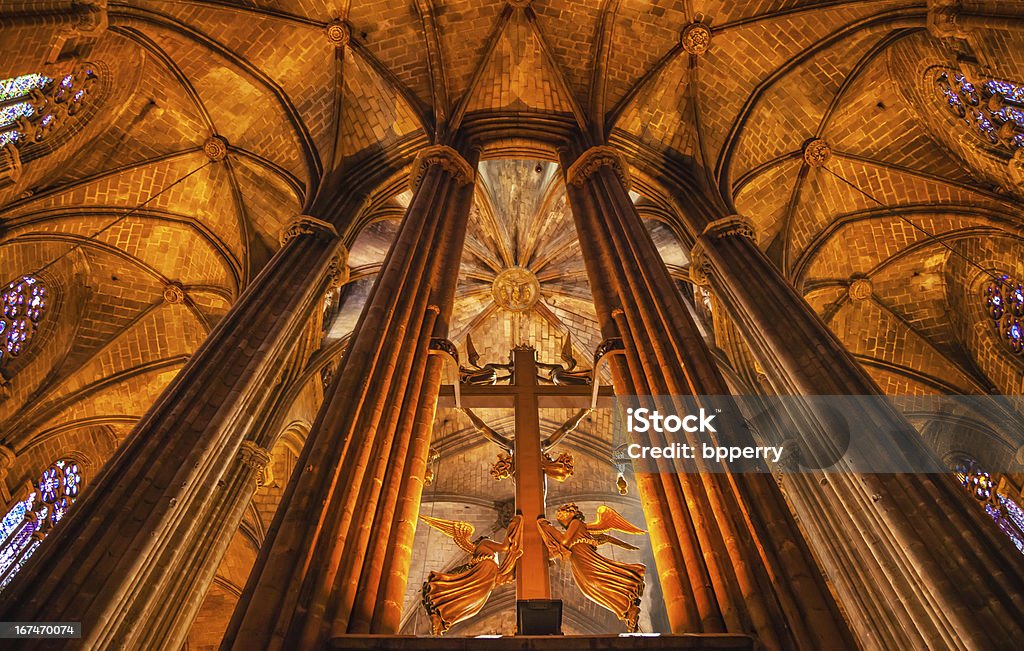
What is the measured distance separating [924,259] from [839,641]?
434 inches

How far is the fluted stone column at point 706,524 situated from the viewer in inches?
171

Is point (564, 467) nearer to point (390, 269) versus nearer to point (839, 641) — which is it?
point (839, 641)

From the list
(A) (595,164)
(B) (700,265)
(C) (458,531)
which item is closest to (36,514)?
(C) (458,531)

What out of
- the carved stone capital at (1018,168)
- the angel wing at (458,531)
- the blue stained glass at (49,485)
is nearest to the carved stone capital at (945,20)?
the carved stone capital at (1018,168)

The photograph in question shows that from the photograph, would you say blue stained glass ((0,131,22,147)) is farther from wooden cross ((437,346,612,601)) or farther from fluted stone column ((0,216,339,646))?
wooden cross ((437,346,612,601))

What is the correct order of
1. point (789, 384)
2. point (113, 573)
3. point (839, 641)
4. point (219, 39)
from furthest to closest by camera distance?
point (219, 39)
point (789, 384)
point (113, 573)
point (839, 641)

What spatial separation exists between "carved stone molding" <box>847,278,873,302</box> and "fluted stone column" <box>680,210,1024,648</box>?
15.0 ft

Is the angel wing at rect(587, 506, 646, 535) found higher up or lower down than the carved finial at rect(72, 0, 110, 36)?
lower down

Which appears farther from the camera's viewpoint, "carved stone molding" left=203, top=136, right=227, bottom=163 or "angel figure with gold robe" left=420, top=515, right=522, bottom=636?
"carved stone molding" left=203, top=136, right=227, bottom=163

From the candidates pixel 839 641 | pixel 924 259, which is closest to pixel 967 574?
pixel 839 641

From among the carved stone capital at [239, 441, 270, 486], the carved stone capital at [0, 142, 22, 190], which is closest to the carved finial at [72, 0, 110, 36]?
the carved stone capital at [0, 142, 22, 190]

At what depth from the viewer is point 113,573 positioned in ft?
16.7

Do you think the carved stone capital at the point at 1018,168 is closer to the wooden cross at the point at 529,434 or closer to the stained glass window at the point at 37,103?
the wooden cross at the point at 529,434

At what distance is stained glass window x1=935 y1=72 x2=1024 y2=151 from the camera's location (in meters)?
9.70
